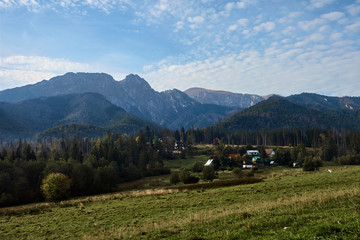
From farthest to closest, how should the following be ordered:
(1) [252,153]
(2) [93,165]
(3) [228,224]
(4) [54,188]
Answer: (1) [252,153] → (2) [93,165] → (4) [54,188] → (3) [228,224]

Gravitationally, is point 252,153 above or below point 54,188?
below

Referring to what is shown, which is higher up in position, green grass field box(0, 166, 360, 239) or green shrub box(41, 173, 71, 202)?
green grass field box(0, 166, 360, 239)

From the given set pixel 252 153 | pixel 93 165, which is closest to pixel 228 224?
pixel 93 165

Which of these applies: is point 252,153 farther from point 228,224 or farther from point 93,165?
point 228,224

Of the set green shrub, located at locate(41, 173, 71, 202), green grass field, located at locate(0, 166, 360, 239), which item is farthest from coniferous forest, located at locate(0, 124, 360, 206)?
green grass field, located at locate(0, 166, 360, 239)

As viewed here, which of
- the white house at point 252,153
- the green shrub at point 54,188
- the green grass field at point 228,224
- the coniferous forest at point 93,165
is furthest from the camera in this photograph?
the white house at point 252,153

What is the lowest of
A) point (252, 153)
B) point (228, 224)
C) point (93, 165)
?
point (252, 153)

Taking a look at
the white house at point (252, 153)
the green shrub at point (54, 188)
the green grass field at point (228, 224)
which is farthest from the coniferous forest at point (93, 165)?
the green grass field at point (228, 224)

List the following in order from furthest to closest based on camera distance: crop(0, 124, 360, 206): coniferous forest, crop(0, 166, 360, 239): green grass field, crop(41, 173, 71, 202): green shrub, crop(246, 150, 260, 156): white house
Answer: crop(246, 150, 260, 156): white house, crop(0, 124, 360, 206): coniferous forest, crop(41, 173, 71, 202): green shrub, crop(0, 166, 360, 239): green grass field

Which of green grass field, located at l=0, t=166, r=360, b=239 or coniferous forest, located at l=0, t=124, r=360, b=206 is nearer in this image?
green grass field, located at l=0, t=166, r=360, b=239

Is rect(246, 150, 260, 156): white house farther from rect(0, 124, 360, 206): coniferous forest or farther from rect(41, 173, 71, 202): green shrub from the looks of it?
rect(41, 173, 71, 202): green shrub

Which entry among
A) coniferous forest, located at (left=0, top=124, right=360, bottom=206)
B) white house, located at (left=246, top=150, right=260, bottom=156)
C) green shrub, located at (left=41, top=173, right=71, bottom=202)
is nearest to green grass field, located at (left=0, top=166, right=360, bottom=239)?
green shrub, located at (left=41, top=173, right=71, bottom=202)

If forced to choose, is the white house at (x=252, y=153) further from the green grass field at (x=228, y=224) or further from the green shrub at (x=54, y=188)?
the green grass field at (x=228, y=224)

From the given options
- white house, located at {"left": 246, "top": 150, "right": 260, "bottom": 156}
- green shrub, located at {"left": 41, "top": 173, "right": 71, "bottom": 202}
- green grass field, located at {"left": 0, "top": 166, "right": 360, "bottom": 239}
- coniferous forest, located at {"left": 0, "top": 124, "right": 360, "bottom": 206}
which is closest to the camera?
green grass field, located at {"left": 0, "top": 166, "right": 360, "bottom": 239}
